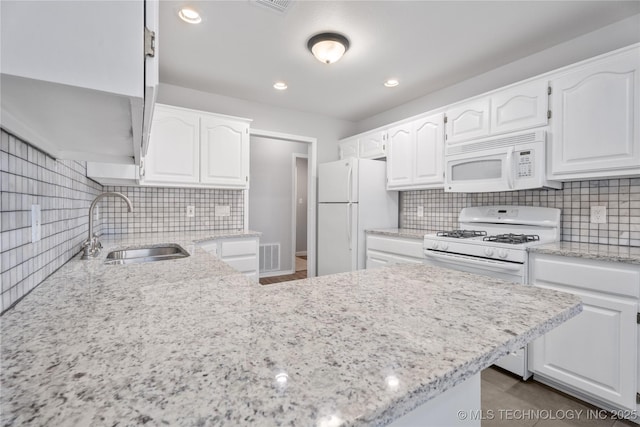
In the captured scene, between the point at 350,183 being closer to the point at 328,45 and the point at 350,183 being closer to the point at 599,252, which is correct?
the point at 328,45

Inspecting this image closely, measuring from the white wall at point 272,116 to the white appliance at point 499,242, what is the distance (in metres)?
2.08

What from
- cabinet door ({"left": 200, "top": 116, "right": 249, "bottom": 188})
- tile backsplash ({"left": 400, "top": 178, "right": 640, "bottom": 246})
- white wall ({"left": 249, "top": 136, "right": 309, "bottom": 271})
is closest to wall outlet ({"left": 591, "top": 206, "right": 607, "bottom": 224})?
tile backsplash ({"left": 400, "top": 178, "right": 640, "bottom": 246})

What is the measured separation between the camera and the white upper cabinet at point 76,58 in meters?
0.43

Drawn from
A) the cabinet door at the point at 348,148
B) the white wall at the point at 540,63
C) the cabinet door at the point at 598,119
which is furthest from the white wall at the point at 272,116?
the cabinet door at the point at 598,119

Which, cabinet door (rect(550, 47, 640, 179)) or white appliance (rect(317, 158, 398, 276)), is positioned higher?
cabinet door (rect(550, 47, 640, 179))

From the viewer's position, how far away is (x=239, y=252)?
2.78 m

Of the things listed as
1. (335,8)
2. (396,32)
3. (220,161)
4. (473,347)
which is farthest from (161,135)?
(473,347)

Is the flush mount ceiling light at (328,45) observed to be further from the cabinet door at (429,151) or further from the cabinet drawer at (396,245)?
the cabinet drawer at (396,245)

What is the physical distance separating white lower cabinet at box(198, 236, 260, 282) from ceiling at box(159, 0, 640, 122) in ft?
5.22

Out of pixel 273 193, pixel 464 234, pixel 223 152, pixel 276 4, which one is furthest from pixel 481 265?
pixel 273 193

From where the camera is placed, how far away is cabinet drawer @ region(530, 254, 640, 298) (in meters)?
1.56

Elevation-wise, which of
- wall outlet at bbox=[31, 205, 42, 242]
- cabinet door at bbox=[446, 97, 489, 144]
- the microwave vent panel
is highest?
cabinet door at bbox=[446, 97, 489, 144]

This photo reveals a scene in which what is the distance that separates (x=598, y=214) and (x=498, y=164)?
28.3 inches

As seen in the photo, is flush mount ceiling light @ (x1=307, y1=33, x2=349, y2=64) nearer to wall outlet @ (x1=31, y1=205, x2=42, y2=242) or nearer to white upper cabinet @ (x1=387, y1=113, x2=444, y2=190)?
white upper cabinet @ (x1=387, y1=113, x2=444, y2=190)
